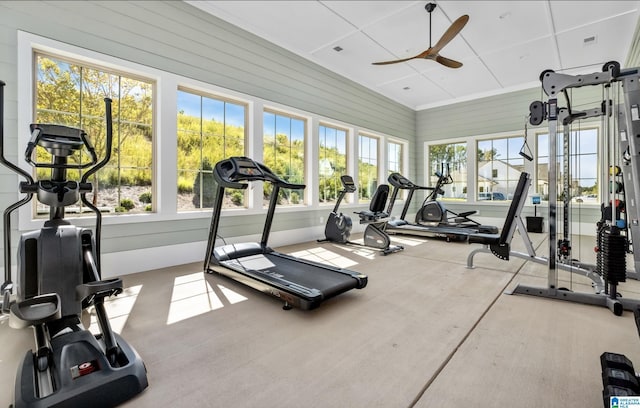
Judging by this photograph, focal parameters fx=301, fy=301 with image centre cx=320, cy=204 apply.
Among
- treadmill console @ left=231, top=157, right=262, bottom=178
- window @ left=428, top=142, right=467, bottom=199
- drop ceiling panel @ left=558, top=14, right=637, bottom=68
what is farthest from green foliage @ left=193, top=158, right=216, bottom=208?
window @ left=428, top=142, right=467, bottom=199

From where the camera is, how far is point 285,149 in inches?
226

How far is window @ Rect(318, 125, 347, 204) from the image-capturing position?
6.42 metres

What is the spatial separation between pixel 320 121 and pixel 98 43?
148 inches

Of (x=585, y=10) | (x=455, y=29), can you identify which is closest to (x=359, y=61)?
(x=455, y=29)

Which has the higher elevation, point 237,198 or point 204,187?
point 204,187

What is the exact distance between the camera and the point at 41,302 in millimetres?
1529

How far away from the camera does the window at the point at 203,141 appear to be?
Result: 431 centimetres

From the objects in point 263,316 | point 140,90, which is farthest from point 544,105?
point 140,90

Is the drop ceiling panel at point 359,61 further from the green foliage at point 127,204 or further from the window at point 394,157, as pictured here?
the green foliage at point 127,204

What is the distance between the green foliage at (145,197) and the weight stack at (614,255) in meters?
4.89

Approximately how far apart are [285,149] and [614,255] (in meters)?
4.72

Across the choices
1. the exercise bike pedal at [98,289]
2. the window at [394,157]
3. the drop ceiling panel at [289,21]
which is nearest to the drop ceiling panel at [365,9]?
the drop ceiling panel at [289,21]

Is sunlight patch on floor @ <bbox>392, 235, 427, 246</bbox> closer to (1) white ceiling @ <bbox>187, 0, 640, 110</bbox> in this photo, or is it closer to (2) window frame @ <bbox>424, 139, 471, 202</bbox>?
(2) window frame @ <bbox>424, 139, 471, 202</bbox>

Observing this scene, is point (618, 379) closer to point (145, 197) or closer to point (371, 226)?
point (371, 226)
